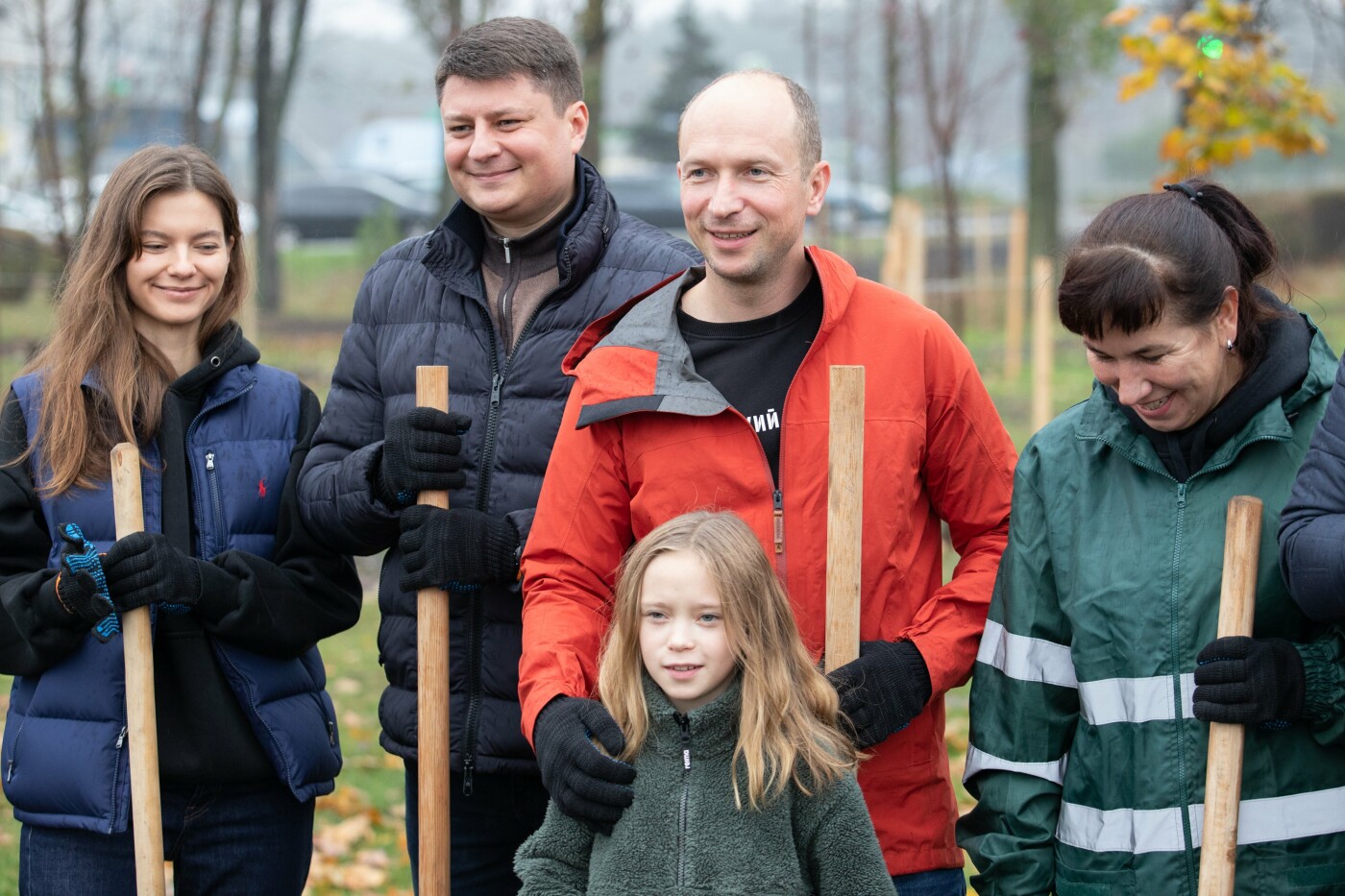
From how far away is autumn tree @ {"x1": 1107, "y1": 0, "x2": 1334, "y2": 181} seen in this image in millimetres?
7805

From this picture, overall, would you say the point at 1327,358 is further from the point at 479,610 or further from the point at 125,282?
the point at 125,282

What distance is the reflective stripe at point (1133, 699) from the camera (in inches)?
105

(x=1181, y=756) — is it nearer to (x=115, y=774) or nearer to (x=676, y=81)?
(x=115, y=774)

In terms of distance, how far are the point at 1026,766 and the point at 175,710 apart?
182 centimetres

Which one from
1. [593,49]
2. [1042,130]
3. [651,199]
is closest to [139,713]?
[593,49]

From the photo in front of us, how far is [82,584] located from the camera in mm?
3104

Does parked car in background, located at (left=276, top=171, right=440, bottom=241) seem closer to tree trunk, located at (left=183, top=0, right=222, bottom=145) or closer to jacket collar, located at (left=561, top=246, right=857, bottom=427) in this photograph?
tree trunk, located at (left=183, top=0, right=222, bottom=145)

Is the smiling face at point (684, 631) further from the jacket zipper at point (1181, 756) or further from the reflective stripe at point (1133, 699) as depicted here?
the jacket zipper at point (1181, 756)

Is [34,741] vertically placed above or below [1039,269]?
below

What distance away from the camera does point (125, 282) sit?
3.40 metres

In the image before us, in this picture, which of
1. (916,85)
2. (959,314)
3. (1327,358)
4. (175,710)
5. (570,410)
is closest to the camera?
(1327,358)

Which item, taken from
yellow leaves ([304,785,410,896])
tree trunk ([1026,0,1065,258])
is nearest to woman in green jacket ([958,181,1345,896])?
yellow leaves ([304,785,410,896])

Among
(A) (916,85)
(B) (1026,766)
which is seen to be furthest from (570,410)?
(A) (916,85)

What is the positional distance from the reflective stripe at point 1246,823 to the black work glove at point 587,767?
862 mm
